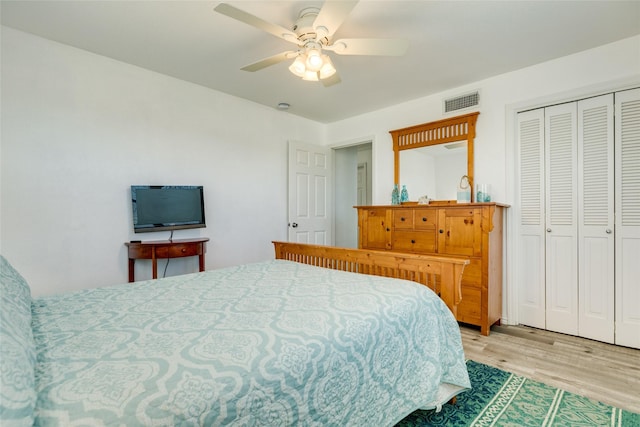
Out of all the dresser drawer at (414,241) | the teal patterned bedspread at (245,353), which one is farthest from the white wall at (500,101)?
the teal patterned bedspread at (245,353)

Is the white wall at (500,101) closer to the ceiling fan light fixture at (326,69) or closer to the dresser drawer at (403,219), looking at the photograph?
the dresser drawer at (403,219)

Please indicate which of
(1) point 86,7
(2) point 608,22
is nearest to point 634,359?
(2) point 608,22

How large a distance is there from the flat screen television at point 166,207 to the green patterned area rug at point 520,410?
2.68 metres

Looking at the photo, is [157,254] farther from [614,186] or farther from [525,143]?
[614,186]

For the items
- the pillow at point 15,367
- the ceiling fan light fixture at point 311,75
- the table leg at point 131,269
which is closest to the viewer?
the pillow at point 15,367

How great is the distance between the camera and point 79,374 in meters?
0.81

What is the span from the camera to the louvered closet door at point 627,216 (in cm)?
253

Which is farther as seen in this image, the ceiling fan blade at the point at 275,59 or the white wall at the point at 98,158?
the white wall at the point at 98,158

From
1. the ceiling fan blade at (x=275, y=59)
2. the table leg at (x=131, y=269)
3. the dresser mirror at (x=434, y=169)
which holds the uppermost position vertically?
the ceiling fan blade at (x=275, y=59)

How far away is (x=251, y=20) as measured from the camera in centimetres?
179

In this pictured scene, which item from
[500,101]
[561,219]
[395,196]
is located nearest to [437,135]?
[500,101]

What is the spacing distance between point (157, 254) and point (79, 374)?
7.32 feet

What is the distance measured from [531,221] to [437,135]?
4.41 ft

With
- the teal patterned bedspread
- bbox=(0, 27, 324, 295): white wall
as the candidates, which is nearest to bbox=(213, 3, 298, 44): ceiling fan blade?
the teal patterned bedspread
